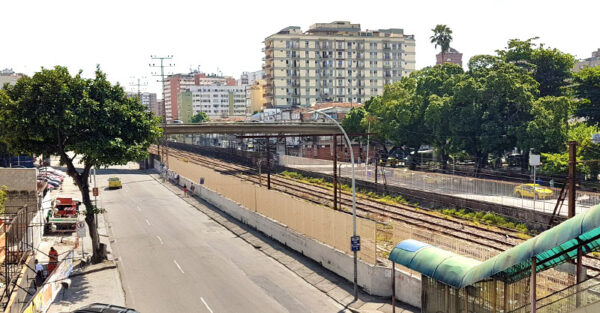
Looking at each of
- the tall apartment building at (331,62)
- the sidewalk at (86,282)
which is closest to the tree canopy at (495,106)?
the sidewalk at (86,282)

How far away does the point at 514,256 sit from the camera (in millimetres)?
14234

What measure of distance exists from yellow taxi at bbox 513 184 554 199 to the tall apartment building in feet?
347

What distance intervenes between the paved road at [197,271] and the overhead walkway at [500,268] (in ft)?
15.6

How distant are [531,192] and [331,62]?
11011cm

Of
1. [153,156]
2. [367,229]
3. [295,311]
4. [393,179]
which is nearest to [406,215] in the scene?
[393,179]

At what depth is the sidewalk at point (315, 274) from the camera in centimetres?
2145

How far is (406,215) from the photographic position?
3866cm

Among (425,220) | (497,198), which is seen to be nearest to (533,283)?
(425,220)

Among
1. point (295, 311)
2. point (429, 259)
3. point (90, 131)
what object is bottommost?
point (295, 311)

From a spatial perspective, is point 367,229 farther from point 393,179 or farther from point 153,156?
point 153,156

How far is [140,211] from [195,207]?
4793 millimetres

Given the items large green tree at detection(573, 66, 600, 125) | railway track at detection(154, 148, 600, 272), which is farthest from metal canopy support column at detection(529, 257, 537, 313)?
large green tree at detection(573, 66, 600, 125)

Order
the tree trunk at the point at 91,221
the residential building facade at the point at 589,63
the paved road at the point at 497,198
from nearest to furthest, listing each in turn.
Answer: the tree trunk at the point at 91,221, the paved road at the point at 497,198, the residential building facade at the point at 589,63

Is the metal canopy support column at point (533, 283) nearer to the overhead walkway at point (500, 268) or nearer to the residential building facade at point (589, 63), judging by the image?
the overhead walkway at point (500, 268)
